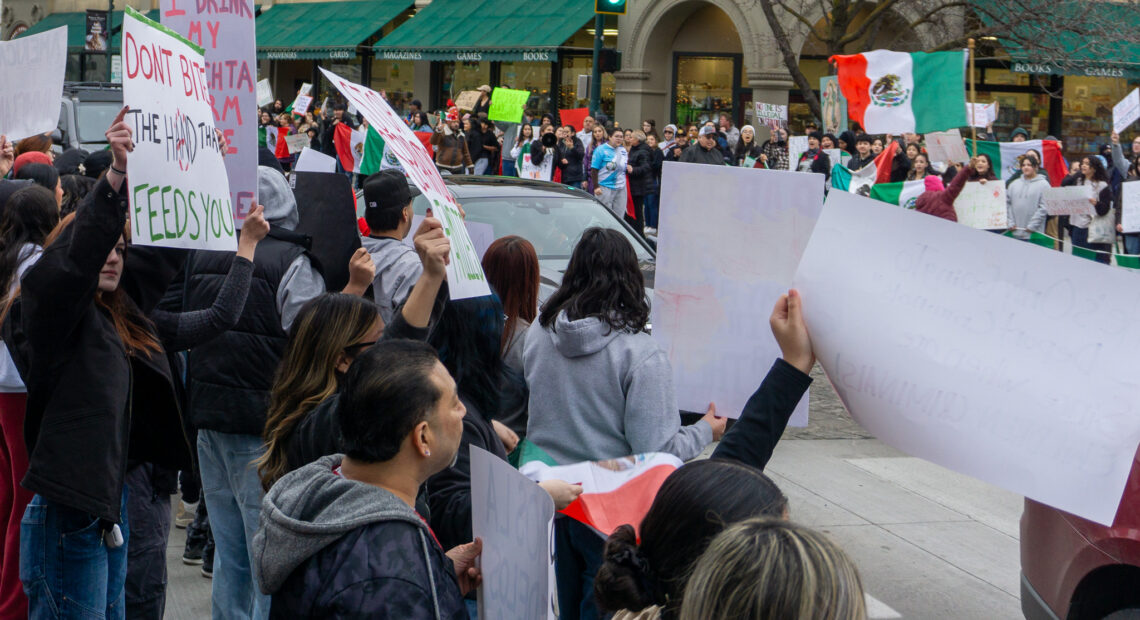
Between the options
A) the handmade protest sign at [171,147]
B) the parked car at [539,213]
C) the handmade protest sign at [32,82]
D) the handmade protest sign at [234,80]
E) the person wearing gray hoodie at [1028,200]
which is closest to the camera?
the handmade protest sign at [171,147]

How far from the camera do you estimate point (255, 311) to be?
4289 mm

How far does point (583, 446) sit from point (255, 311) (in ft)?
4.33

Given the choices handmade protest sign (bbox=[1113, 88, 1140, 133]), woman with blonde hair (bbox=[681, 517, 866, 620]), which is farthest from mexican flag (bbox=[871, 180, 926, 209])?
woman with blonde hair (bbox=[681, 517, 866, 620])

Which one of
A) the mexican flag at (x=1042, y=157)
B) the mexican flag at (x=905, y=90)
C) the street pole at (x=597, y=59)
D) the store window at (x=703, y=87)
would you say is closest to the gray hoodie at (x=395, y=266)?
the mexican flag at (x=905, y=90)

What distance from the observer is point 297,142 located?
1991 centimetres

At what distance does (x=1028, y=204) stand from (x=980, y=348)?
1478 cm

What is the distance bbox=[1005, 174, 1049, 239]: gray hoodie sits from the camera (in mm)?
16109

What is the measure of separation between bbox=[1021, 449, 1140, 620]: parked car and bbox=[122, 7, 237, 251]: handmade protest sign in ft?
9.05

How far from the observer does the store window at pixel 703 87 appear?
27562 mm

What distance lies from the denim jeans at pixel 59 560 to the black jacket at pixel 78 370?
0.11 m

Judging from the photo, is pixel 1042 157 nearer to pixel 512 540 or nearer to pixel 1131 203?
pixel 1131 203

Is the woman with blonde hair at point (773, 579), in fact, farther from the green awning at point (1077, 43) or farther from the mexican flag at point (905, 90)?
the green awning at point (1077, 43)

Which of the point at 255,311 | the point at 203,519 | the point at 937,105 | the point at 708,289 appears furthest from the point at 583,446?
the point at 937,105

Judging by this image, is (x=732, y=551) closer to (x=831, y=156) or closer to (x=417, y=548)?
(x=417, y=548)
